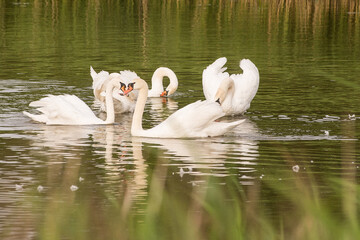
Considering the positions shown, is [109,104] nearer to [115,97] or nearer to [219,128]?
[115,97]

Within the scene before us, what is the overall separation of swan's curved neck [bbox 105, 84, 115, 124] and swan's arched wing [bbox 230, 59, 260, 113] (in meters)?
2.10

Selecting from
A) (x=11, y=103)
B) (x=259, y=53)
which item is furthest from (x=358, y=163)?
(x=259, y=53)

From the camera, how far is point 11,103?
1828 cm

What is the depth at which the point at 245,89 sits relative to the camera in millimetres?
17422

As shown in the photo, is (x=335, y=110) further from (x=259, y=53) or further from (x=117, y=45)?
(x=117, y=45)

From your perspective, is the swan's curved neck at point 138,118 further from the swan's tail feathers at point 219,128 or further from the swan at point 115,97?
the swan at point 115,97

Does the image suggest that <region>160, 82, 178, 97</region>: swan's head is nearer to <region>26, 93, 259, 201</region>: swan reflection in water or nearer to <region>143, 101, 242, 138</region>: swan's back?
<region>26, 93, 259, 201</region>: swan reflection in water

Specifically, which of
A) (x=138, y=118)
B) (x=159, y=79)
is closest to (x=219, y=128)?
(x=138, y=118)

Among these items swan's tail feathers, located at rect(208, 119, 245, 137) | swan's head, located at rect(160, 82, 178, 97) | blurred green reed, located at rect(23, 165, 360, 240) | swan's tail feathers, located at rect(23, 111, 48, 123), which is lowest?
swan's head, located at rect(160, 82, 178, 97)

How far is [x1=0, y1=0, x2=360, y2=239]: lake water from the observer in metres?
8.99

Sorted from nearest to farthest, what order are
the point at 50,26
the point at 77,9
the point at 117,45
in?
the point at 117,45 → the point at 50,26 → the point at 77,9

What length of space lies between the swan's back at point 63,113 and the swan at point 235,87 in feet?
7.64

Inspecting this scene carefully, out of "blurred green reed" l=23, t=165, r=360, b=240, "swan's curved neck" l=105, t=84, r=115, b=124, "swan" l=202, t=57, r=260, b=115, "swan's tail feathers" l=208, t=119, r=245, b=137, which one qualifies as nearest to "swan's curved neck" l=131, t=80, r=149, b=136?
"swan's curved neck" l=105, t=84, r=115, b=124

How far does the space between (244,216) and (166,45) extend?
20.9 metres
